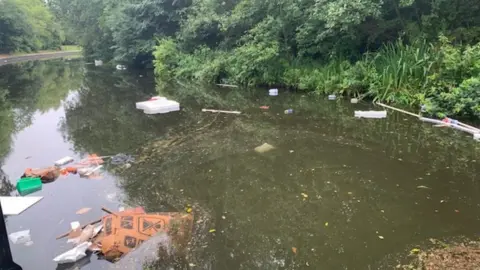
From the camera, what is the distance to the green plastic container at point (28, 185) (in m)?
4.68

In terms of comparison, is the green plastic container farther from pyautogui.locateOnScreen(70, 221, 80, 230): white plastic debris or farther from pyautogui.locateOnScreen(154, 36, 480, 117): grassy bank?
pyautogui.locateOnScreen(154, 36, 480, 117): grassy bank

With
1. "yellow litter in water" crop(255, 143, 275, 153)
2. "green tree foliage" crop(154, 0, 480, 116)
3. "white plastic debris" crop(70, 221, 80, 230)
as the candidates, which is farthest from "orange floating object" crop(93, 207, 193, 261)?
"green tree foliage" crop(154, 0, 480, 116)

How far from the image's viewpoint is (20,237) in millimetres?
3559

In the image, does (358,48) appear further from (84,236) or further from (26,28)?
(26,28)

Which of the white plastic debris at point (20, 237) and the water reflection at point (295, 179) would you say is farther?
the white plastic debris at point (20, 237)

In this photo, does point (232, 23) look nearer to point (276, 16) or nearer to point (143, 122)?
point (276, 16)

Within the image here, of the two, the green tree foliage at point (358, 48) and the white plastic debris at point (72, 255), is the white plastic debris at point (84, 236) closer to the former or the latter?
the white plastic debris at point (72, 255)

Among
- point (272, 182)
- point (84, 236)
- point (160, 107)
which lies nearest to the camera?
point (84, 236)

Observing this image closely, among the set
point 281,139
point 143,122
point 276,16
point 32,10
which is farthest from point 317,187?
point 32,10

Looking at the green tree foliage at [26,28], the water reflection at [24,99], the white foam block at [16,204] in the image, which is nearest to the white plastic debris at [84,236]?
the white foam block at [16,204]

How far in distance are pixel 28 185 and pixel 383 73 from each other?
25.6 feet

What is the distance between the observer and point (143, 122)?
8.30 m

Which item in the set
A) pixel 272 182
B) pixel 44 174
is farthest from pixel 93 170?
pixel 272 182

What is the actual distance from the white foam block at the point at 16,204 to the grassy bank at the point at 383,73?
22.1 ft
